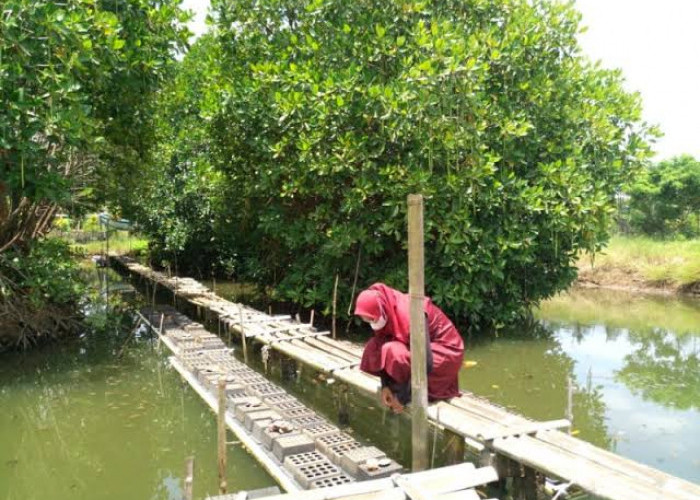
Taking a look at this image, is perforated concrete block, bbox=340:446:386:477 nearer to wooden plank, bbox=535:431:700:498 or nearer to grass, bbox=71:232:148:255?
wooden plank, bbox=535:431:700:498

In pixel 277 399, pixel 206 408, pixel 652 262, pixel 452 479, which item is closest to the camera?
pixel 452 479

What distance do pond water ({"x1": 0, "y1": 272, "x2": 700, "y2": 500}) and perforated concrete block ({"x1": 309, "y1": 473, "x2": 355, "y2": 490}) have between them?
44.3 inches

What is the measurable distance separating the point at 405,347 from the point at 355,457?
97cm

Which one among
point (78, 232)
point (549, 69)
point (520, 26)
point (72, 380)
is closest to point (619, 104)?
point (549, 69)

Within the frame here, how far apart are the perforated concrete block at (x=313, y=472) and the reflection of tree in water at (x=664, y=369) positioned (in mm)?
5212

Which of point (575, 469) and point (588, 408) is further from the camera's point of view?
point (588, 408)

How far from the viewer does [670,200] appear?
25.1 m

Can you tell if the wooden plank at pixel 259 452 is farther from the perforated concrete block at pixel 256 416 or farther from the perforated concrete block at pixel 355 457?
the perforated concrete block at pixel 355 457

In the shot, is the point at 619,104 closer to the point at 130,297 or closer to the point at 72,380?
the point at 72,380

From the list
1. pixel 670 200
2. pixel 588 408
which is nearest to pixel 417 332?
pixel 588 408

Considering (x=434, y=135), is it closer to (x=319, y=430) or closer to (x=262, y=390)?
(x=262, y=390)

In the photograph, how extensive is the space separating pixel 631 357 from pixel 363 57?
687 centimetres

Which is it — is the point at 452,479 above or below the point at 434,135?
below

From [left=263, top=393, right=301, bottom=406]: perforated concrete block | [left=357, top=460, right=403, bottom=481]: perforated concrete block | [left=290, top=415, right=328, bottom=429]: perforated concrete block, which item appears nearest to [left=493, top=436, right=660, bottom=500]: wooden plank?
[left=357, top=460, right=403, bottom=481]: perforated concrete block
